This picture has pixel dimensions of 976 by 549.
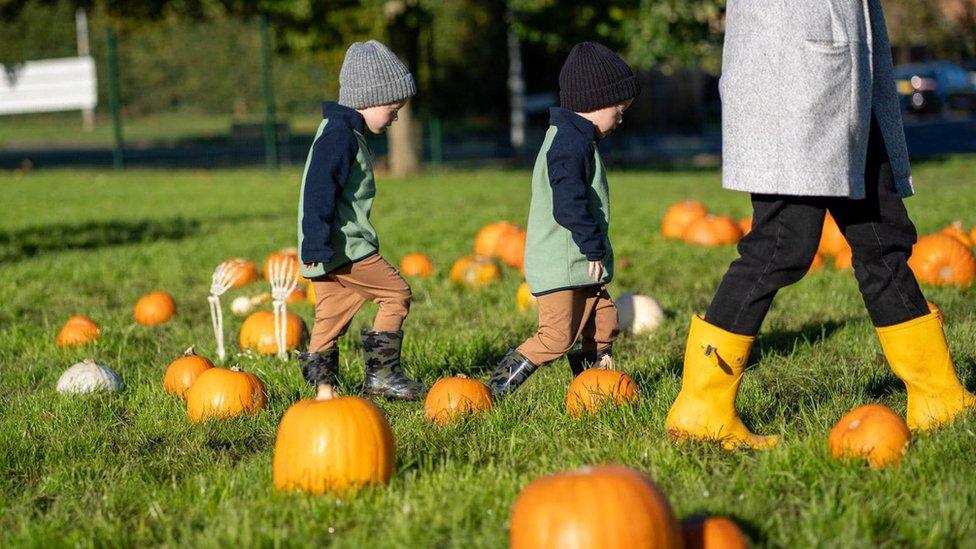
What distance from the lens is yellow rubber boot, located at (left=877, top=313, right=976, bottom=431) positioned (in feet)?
12.3

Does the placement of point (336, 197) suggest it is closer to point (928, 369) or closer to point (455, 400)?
point (455, 400)

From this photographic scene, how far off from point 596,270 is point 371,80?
1.21 metres

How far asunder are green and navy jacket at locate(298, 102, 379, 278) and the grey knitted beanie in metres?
0.07

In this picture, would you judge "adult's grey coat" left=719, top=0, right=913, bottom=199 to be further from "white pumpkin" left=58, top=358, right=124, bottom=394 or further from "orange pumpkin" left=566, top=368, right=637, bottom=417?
"white pumpkin" left=58, top=358, right=124, bottom=394

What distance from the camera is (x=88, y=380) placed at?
4.65 metres

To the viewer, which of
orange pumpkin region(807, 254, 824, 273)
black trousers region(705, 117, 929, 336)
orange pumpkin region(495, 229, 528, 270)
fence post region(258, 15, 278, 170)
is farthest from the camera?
fence post region(258, 15, 278, 170)

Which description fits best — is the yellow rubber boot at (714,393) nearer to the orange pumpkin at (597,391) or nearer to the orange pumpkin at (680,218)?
the orange pumpkin at (597,391)

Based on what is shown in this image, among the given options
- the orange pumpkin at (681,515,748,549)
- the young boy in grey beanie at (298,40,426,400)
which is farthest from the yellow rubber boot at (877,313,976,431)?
the young boy in grey beanie at (298,40,426,400)

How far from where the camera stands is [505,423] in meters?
3.96

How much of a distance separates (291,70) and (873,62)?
20850 mm

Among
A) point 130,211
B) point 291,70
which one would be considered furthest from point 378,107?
point 291,70

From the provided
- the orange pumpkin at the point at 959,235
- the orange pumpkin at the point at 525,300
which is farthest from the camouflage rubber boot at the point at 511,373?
the orange pumpkin at the point at 959,235

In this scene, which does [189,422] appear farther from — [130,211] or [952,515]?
[130,211]

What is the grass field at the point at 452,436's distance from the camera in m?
2.95
